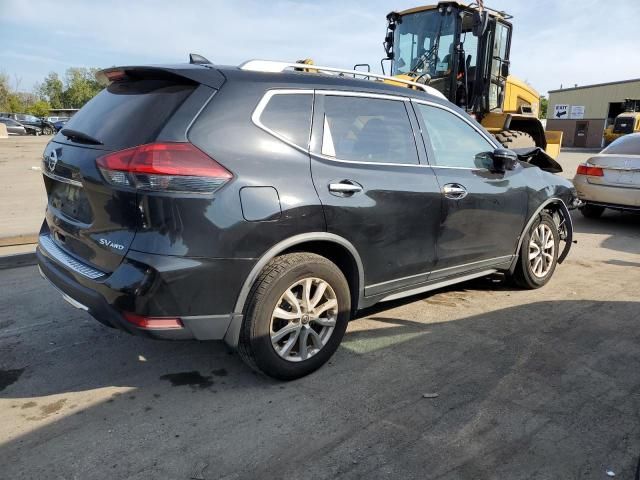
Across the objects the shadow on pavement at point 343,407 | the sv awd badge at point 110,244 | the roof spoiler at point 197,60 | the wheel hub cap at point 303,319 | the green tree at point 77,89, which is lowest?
the shadow on pavement at point 343,407

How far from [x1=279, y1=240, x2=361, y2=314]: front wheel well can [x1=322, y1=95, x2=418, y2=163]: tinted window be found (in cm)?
56

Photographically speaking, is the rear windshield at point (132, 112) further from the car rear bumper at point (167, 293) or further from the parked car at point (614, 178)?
the parked car at point (614, 178)

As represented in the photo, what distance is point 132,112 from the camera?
2.86m

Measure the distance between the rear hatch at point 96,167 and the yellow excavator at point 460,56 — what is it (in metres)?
7.06

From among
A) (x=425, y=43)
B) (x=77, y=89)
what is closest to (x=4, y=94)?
→ (x=77, y=89)

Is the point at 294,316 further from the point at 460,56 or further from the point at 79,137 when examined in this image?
the point at 460,56

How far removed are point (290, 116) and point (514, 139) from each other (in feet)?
26.1

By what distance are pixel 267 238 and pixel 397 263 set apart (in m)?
1.13

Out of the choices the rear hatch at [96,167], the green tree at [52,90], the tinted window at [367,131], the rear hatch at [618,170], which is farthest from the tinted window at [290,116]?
the green tree at [52,90]

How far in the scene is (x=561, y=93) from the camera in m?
49.1

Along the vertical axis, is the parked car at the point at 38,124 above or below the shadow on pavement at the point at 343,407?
above

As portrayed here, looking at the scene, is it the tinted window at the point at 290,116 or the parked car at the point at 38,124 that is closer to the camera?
the tinted window at the point at 290,116

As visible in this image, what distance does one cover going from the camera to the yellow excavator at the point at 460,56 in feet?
30.8

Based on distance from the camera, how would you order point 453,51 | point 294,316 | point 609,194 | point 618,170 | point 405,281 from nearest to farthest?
point 294,316, point 405,281, point 618,170, point 609,194, point 453,51
